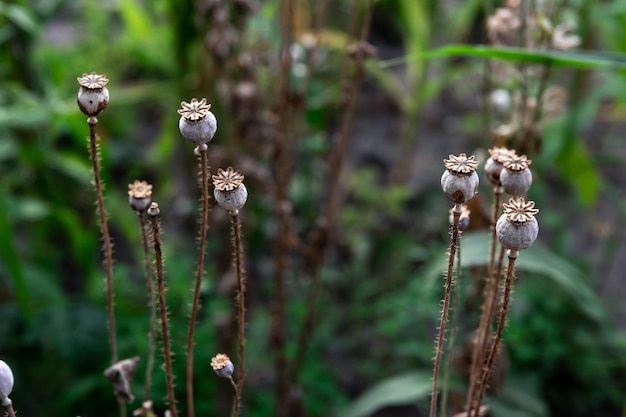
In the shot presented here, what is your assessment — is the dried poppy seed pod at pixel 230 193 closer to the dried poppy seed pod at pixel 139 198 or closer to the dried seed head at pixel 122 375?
the dried poppy seed pod at pixel 139 198

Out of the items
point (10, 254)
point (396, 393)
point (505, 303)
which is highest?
point (505, 303)

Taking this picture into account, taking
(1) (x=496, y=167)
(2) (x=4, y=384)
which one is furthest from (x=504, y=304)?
(2) (x=4, y=384)

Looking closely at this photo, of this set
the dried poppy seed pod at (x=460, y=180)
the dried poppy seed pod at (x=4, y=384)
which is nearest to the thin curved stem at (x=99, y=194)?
the dried poppy seed pod at (x=4, y=384)

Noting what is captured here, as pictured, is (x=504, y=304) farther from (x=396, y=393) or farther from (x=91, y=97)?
(x=396, y=393)

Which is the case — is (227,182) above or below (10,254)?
above

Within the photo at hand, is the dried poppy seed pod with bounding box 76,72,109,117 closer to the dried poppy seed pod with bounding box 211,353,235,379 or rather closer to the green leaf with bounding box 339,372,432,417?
the dried poppy seed pod with bounding box 211,353,235,379

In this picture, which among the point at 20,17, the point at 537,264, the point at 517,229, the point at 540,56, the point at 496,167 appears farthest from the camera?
the point at 20,17
